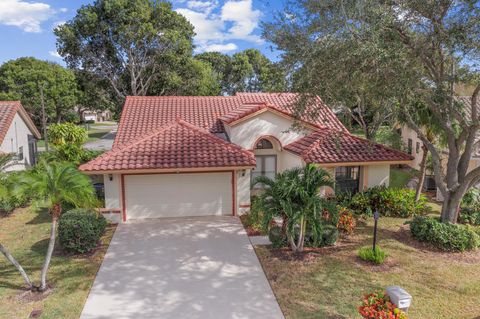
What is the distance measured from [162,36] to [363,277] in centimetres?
3067

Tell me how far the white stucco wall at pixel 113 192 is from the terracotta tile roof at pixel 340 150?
25.6 feet

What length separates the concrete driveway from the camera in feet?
27.7

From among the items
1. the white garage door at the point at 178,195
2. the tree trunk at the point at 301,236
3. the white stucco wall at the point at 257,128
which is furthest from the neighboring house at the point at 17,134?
the tree trunk at the point at 301,236

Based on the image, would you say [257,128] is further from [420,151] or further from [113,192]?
[420,151]

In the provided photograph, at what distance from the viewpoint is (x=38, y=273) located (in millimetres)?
10281

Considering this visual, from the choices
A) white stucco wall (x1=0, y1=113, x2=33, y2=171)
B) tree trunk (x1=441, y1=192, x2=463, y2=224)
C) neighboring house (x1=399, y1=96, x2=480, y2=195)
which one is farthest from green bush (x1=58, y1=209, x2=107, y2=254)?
neighboring house (x1=399, y1=96, x2=480, y2=195)

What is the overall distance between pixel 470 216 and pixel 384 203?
3.22 meters

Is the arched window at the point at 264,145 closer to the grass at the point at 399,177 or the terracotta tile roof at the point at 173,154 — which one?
the terracotta tile roof at the point at 173,154

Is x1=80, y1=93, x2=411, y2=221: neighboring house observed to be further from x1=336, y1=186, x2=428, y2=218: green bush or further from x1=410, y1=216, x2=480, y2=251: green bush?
x1=410, y1=216, x2=480, y2=251: green bush

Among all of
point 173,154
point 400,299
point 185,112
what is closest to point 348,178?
point 173,154

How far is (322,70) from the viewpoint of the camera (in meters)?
11.0

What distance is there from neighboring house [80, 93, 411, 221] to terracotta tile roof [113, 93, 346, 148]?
22 centimetres

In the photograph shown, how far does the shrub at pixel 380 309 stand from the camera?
22.2 ft

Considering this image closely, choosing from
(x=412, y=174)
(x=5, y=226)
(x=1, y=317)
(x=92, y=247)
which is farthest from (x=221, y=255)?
(x=412, y=174)
